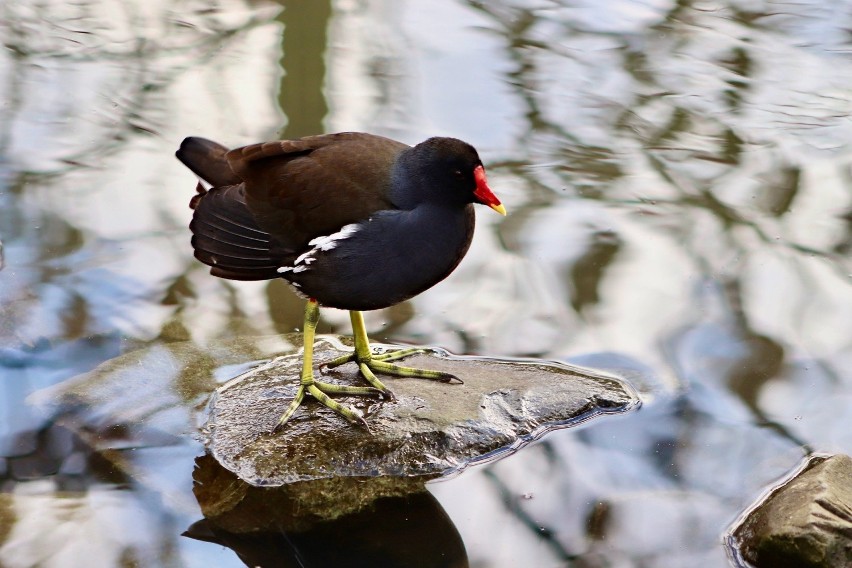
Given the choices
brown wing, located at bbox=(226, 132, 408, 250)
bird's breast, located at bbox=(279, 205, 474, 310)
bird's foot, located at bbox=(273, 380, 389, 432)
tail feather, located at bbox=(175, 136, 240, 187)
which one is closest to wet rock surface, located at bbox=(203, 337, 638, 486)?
bird's foot, located at bbox=(273, 380, 389, 432)

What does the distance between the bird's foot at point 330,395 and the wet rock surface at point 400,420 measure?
31mm

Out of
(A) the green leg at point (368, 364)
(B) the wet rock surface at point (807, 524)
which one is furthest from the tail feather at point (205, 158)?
(B) the wet rock surface at point (807, 524)

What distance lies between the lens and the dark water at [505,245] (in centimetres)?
359

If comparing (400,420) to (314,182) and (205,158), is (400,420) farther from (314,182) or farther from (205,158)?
(205,158)

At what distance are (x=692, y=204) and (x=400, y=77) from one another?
2172mm

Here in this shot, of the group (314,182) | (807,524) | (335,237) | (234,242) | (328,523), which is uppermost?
(314,182)

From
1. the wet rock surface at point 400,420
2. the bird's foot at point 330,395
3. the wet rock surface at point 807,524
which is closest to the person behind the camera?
the wet rock surface at point 807,524

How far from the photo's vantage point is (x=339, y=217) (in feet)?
11.3

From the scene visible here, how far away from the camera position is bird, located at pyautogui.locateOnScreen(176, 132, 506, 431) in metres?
3.38

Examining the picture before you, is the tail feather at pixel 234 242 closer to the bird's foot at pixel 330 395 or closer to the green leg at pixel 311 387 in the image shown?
the green leg at pixel 311 387

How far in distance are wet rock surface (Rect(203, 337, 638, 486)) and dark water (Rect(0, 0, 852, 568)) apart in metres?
0.11

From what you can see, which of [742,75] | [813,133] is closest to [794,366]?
[813,133]

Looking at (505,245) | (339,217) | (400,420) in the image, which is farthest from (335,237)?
(505,245)

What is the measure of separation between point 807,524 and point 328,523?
1.50 metres
